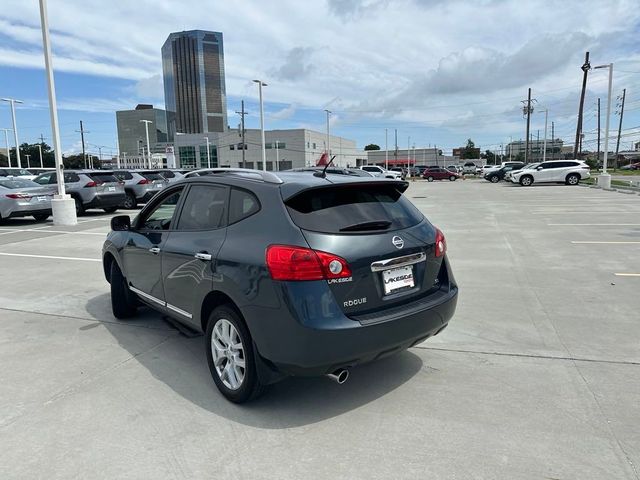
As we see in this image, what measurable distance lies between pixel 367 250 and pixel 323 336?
67 centimetres

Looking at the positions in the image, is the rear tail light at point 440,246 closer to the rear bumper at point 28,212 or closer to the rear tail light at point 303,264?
the rear tail light at point 303,264

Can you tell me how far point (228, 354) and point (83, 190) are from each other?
15.8 meters

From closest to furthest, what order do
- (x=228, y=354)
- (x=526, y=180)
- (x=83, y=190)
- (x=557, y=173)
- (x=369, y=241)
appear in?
(x=369, y=241) < (x=228, y=354) < (x=83, y=190) < (x=557, y=173) < (x=526, y=180)

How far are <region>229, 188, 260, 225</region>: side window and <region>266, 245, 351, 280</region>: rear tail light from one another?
1.80 ft

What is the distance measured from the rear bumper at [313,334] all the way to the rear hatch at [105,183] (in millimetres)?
16090

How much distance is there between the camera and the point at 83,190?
17188 mm

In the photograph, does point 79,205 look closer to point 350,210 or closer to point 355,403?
point 350,210

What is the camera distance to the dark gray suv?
10.2ft

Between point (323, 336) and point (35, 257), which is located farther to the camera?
point (35, 257)

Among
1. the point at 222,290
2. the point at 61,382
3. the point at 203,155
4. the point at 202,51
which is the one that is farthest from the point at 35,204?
the point at 203,155

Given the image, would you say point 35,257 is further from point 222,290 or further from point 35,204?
point 222,290

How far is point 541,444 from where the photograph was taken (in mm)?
2984

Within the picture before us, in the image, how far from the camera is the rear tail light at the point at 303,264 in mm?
3100

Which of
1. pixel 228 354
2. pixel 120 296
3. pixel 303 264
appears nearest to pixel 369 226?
pixel 303 264
